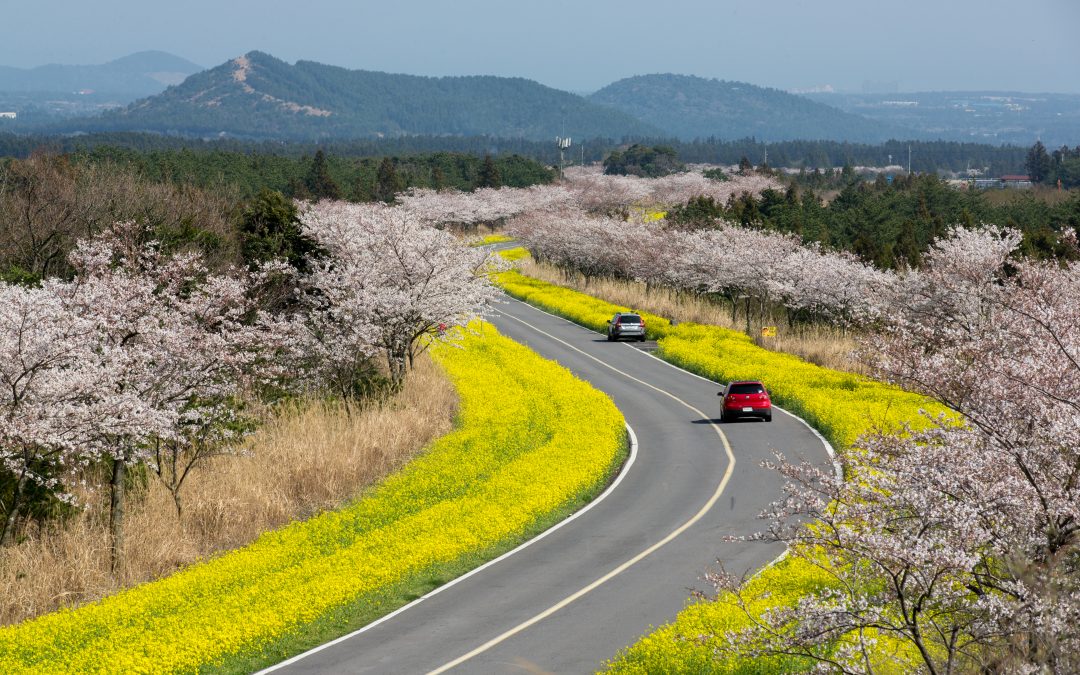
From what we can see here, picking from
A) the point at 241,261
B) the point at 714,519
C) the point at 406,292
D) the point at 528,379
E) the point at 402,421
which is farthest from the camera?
the point at 241,261

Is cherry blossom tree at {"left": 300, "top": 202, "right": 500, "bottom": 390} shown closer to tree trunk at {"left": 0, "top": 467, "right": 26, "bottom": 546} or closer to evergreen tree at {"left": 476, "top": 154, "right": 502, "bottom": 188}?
tree trunk at {"left": 0, "top": 467, "right": 26, "bottom": 546}

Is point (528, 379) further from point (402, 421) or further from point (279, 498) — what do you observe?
point (279, 498)

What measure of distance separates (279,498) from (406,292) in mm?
13056

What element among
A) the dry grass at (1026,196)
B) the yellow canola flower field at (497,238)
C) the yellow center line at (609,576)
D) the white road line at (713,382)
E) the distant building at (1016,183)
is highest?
the dry grass at (1026,196)

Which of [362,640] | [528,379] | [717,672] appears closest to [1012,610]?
[717,672]

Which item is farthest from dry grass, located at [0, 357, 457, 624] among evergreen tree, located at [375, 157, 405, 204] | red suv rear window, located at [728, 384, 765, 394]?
evergreen tree, located at [375, 157, 405, 204]

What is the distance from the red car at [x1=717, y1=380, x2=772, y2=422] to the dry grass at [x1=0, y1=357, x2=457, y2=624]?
9220 mm

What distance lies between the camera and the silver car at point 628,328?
57875mm

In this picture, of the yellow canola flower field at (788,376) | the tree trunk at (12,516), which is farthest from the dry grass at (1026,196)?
the tree trunk at (12,516)

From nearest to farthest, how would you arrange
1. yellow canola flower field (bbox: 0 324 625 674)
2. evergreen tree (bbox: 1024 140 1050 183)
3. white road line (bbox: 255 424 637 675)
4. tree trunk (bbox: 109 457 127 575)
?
1. yellow canola flower field (bbox: 0 324 625 674)
2. white road line (bbox: 255 424 637 675)
3. tree trunk (bbox: 109 457 127 575)
4. evergreen tree (bbox: 1024 140 1050 183)

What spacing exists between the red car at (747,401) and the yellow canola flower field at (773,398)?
4.74 feet

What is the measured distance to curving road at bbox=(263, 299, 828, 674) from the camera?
687 inches

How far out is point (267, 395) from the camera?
36.7m

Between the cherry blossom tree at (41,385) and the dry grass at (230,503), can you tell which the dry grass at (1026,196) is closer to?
the dry grass at (230,503)
